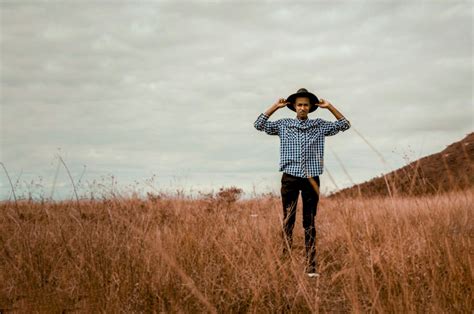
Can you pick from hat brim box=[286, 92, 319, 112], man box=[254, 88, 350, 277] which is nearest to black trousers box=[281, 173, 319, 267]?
man box=[254, 88, 350, 277]

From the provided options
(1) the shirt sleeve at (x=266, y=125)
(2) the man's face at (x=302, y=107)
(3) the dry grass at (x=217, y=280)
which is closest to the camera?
(3) the dry grass at (x=217, y=280)

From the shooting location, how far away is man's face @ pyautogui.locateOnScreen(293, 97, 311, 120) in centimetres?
514

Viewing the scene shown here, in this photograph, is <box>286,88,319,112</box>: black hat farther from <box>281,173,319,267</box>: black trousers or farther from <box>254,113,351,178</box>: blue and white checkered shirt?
<box>281,173,319,267</box>: black trousers

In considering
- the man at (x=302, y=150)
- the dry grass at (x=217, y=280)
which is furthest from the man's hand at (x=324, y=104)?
the dry grass at (x=217, y=280)

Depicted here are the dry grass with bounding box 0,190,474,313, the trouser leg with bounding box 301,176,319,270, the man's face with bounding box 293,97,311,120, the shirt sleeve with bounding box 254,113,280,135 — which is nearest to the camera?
the dry grass with bounding box 0,190,474,313

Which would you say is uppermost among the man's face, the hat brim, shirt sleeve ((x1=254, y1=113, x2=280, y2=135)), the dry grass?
the hat brim

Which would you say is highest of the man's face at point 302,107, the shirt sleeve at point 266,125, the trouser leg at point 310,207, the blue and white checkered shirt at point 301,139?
the man's face at point 302,107

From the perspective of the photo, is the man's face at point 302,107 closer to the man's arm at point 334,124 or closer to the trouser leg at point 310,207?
the man's arm at point 334,124

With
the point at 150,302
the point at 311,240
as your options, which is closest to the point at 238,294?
the point at 150,302

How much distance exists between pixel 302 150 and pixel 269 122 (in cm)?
59

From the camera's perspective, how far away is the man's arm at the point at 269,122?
5.22 metres

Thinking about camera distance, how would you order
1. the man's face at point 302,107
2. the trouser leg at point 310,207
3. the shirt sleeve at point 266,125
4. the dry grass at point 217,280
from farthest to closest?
the shirt sleeve at point 266,125, the man's face at point 302,107, the trouser leg at point 310,207, the dry grass at point 217,280

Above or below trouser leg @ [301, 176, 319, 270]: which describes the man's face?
above

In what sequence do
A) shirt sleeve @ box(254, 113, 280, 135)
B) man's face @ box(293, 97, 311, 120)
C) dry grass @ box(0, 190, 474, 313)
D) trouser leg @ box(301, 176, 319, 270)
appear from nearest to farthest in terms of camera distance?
dry grass @ box(0, 190, 474, 313), trouser leg @ box(301, 176, 319, 270), man's face @ box(293, 97, 311, 120), shirt sleeve @ box(254, 113, 280, 135)
